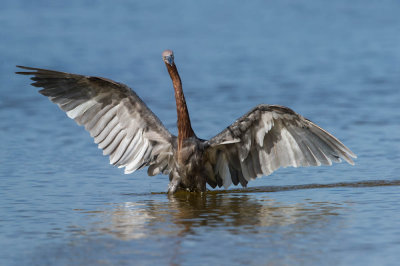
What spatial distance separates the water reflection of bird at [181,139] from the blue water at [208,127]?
39 cm

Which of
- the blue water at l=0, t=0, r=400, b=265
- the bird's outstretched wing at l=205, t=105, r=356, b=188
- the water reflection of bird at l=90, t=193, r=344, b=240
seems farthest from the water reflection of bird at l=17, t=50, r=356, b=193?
the water reflection of bird at l=90, t=193, r=344, b=240

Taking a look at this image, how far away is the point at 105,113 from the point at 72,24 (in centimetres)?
1860

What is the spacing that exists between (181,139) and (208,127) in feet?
14.8

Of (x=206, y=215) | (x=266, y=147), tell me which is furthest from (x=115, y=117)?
(x=206, y=215)

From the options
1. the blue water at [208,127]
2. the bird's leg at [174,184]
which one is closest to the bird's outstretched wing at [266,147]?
the blue water at [208,127]

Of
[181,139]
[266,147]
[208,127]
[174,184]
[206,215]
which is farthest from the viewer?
[208,127]

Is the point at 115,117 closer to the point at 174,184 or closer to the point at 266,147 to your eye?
the point at 174,184

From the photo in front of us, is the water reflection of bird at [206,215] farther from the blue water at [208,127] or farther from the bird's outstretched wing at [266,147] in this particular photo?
the bird's outstretched wing at [266,147]

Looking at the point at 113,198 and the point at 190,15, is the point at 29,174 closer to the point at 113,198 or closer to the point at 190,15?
the point at 113,198

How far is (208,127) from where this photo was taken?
15508 mm

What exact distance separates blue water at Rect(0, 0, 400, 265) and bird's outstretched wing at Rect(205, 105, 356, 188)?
0.35m

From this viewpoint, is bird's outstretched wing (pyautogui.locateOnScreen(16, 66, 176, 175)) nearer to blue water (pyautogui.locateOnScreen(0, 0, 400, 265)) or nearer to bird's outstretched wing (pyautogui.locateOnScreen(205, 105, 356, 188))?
blue water (pyautogui.locateOnScreen(0, 0, 400, 265))

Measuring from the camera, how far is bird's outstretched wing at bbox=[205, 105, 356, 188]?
10.8 metres

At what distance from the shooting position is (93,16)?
3097 cm
